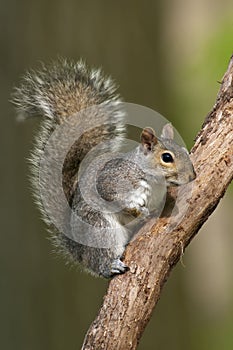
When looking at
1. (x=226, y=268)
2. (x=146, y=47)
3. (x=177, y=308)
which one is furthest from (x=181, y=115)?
(x=226, y=268)

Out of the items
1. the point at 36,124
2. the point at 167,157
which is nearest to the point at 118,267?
the point at 167,157

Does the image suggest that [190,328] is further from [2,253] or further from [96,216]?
[96,216]

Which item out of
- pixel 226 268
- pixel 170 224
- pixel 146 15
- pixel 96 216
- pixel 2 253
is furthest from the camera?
pixel 226 268

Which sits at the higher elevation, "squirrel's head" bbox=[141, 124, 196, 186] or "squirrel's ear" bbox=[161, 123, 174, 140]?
"squirrel's ear" bbox=[161, 123, 174, 140]

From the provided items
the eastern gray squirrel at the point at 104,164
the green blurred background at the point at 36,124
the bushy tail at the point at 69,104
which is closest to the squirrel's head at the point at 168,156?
the eastern gray squirrel at the point at 104,164

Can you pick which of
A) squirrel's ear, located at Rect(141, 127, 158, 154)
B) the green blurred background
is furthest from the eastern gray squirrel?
the green blurred background

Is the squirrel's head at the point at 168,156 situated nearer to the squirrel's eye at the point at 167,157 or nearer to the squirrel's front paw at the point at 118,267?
the squirrel's eye at the point at 167,157

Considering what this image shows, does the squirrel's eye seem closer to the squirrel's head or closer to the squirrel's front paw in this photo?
the squirrel's head

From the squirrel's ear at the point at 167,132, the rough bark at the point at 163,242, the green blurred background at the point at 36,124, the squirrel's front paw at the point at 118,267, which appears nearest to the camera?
the rough bark at the point at 163,242
